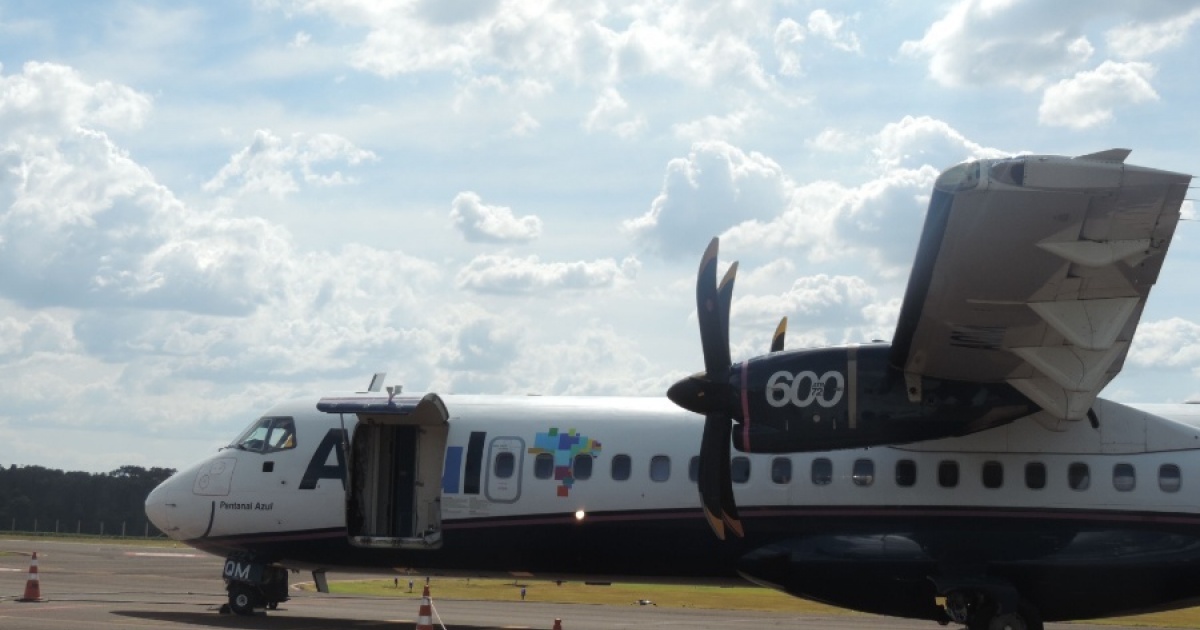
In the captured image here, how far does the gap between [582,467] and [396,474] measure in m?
3.23

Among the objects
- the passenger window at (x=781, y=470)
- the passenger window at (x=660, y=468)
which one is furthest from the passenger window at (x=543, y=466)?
the passenger window at (x=781, y=470)

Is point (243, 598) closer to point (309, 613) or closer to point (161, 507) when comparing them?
point (309, 613)

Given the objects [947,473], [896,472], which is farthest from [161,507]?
[947,473]

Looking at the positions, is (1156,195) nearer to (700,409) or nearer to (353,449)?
(700,409)

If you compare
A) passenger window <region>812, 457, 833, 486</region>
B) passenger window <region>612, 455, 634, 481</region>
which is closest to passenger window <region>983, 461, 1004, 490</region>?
passenger window <region>812, 457, 833, 486</region>

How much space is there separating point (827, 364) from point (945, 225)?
11.5 feet

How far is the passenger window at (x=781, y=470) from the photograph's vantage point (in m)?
18.7

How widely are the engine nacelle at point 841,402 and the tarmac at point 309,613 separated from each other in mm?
5389

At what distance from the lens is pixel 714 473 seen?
1772cm

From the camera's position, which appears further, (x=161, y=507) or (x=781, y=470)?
(x=161, y=507)

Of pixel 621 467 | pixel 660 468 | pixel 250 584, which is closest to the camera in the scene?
pixel 660 468

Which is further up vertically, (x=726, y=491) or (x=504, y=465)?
(x=504, y=465)

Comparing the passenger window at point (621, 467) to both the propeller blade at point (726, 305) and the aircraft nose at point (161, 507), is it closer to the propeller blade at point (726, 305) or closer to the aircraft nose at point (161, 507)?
the propeller blade at point (726, 305)

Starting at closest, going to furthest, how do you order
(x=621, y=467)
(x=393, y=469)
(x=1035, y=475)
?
(x=1035, y=475)
(x=621, y=467)
(x=393, y=469)
